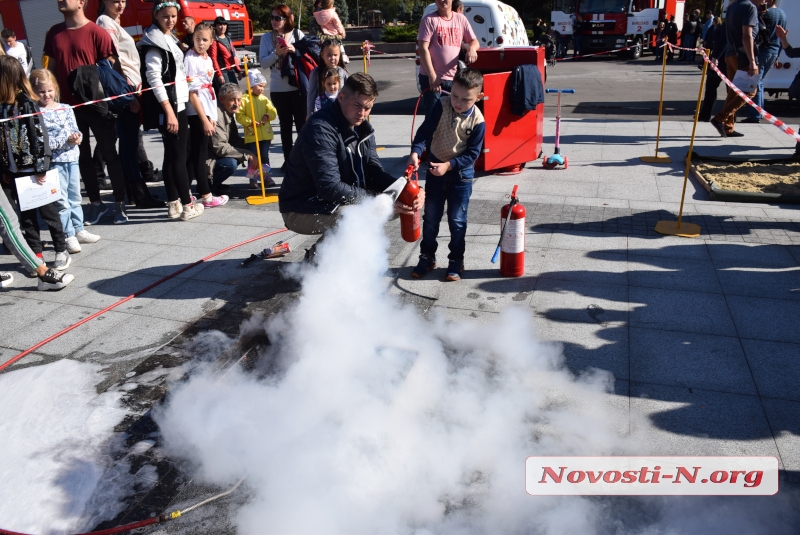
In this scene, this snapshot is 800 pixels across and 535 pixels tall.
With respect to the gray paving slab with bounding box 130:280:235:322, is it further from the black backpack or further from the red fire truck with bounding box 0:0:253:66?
the red fire truck with bounding box 0:0:253:66

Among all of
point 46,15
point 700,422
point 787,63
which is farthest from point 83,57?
point 46,15

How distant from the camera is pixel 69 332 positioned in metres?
4.30

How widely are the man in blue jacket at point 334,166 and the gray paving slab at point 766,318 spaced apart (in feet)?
7.81

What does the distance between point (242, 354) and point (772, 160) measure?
7.52m

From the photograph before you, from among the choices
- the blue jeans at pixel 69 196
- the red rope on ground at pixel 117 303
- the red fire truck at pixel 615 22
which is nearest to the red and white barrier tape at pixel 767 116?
the red rope on ground at pixel 117 303

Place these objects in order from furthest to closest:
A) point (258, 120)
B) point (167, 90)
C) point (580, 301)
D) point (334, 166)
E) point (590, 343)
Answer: point (258, 120) < point (167, 90) < point (580, 301) < point (334, 166) < point (590, 343)

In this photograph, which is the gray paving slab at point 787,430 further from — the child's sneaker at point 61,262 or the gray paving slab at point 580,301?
the child's sneaker at point 61,262

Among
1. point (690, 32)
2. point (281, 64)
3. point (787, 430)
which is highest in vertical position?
point (690, 32)

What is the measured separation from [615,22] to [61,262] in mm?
24256

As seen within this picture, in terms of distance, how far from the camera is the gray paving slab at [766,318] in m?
4.02

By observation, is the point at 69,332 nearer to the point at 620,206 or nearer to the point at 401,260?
the point at 401,260

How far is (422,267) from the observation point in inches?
198

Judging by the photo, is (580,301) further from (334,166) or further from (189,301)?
(189,301)

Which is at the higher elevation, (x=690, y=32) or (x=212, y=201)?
(x=690, y=32)
